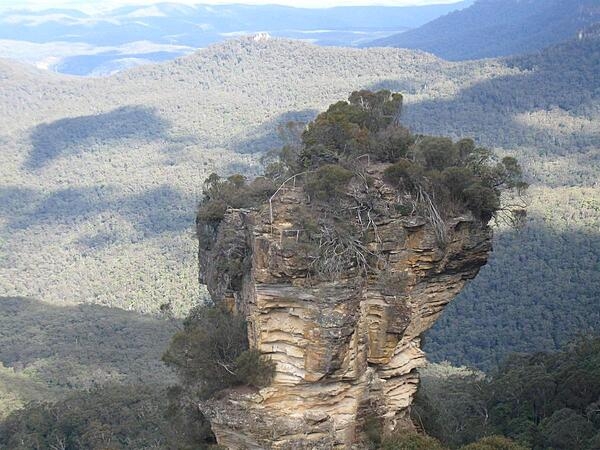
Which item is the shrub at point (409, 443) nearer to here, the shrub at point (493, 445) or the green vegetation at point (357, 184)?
the shrub at point (493, 445)

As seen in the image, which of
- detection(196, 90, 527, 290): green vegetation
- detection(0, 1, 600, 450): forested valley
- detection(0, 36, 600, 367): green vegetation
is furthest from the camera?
detection(0, 36, 600, 367): green vegetation

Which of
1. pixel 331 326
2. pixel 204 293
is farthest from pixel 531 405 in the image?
pixel 204 293

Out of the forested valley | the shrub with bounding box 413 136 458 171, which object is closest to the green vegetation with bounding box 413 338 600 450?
the forested valley

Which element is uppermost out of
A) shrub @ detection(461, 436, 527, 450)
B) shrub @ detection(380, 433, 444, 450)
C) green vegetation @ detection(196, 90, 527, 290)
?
green vegetation @ detection(196, 90, 527, 290)

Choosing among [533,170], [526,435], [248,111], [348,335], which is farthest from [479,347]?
[248,111]

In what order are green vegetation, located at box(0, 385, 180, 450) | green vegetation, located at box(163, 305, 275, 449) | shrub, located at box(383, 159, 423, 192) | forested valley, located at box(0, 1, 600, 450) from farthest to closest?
green vegetation, located at box(0, 385, 180, 450), forested valley, located at box(0, 1, 600, 450), shrub, located at box(383, 159, 423, 192), green vegetation, located at box(163, 305, 275, 449)

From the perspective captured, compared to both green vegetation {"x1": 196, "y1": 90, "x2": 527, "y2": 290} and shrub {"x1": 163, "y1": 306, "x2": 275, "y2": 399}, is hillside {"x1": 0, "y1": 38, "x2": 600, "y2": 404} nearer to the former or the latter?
green vegetation {"x1": 196, "y1": 90, "x2": 527, "y2": 290}

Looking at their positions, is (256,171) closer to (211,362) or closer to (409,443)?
(211,362)
